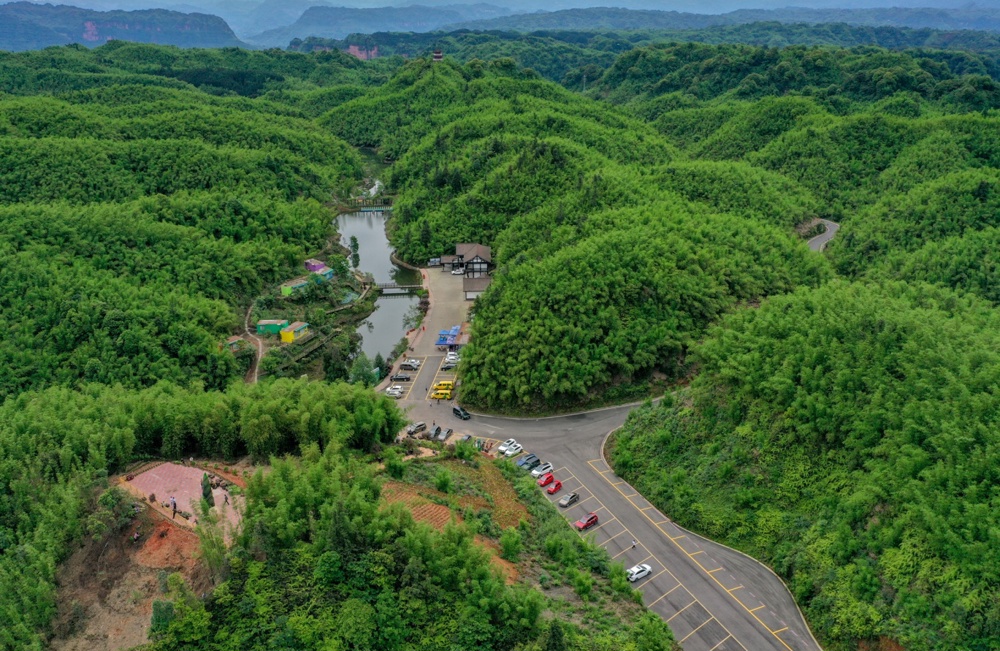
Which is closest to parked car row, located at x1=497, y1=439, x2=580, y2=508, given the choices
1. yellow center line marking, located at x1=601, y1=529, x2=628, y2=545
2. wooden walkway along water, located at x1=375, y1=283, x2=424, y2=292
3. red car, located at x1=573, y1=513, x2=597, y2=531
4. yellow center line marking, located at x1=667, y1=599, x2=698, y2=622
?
red car, located at x1=573, y1=513, x2=597, y2=531

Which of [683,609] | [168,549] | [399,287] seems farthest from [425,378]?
[683,609]

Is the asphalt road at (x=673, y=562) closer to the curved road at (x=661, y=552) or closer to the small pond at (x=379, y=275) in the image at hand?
the curved road at (x=661, y=552)

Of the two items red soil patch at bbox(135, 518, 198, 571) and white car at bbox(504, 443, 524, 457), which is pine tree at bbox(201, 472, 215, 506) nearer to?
red soil patch at bbox(135, 518, 198, 571)

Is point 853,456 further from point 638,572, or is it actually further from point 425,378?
point 425,378

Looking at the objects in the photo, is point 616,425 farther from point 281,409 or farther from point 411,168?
point 411,168

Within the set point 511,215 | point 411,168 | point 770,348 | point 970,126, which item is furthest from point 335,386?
point 970,126
